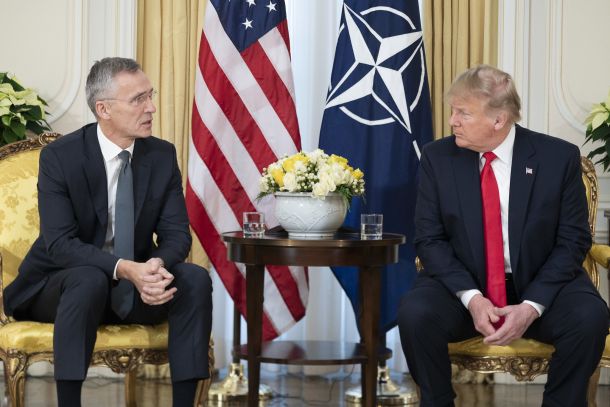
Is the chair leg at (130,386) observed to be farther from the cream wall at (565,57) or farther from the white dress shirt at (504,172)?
the cream wall at (565,57)

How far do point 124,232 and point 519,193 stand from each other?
57.9 inches

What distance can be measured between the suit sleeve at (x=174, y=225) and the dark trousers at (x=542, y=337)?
2.89 feet

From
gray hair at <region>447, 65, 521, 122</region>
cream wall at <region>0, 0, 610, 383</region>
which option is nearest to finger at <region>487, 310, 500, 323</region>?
gray hair at <region>447, 65, 521, 122</region>

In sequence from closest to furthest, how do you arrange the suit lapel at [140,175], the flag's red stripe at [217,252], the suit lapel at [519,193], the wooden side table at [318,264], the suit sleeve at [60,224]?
the suit sleeve at [60,224] → the suit lapel at [519,193] → the suit lapel at [140,175] → the wooden side table at [318,264] → the flag's red stripe at [217,252]

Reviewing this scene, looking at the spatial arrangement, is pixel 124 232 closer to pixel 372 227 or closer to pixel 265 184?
pixel 265 184

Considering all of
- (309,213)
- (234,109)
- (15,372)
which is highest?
(234,109)

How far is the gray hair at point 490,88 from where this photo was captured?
338 centimetres

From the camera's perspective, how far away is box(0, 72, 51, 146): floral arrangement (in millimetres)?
4449

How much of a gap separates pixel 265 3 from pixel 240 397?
197 cm

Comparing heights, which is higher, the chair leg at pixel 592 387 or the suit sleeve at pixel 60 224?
the suit sleeve at pixel 60 224

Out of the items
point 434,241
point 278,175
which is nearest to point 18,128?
point 278,175

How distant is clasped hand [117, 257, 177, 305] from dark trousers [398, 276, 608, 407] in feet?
2.72

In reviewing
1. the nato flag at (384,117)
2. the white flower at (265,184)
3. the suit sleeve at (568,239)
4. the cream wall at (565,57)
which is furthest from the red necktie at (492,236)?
the cream wall at (565,57)

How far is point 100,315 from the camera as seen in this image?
124 inches
